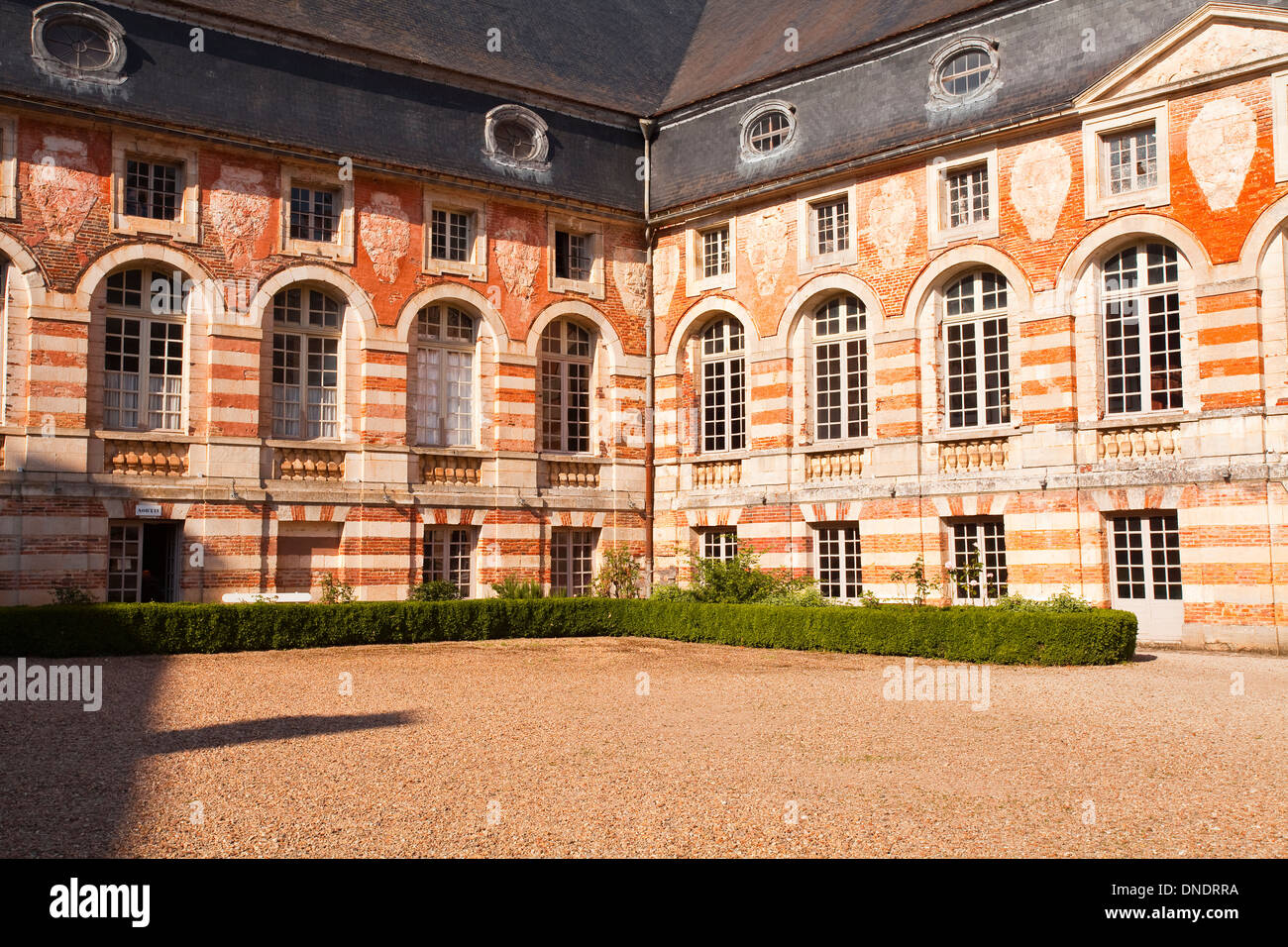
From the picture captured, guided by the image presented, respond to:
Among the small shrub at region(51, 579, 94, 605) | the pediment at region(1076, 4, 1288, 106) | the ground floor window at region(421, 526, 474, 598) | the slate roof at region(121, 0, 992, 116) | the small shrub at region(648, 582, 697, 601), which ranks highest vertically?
the slate roof at region(121, 0, 992, 116)

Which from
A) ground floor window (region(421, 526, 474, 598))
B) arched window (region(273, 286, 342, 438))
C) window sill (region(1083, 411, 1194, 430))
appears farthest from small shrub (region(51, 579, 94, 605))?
window sill (region(1083, 411, 1194, 430))

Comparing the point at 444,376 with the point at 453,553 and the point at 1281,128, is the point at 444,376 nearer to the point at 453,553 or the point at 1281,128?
the point at 453,553

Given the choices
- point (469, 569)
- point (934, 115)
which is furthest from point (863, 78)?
point (469, 569)

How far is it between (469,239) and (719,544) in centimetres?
734

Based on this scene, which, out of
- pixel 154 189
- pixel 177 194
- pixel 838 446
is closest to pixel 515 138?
pixel 177 194

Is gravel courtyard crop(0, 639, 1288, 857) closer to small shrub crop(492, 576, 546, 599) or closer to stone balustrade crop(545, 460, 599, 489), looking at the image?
small shrub crop(492, 576, 546, 599)

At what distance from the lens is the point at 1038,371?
→ 19.2m

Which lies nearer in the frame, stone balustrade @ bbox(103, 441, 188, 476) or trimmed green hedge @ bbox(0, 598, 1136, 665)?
trimmed green hedge @ bbox(0, 598, 1136, 665)

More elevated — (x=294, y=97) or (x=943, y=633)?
(x=294, y=97)

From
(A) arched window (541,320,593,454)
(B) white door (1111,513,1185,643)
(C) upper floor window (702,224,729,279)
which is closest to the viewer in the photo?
(B) white door (1111,513,1185,643)

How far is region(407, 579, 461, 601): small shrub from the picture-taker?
20984 mm

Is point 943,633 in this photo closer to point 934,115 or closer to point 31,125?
point 934,115

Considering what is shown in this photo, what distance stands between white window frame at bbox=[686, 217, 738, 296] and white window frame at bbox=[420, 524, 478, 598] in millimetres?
6432

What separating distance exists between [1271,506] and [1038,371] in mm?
3928
